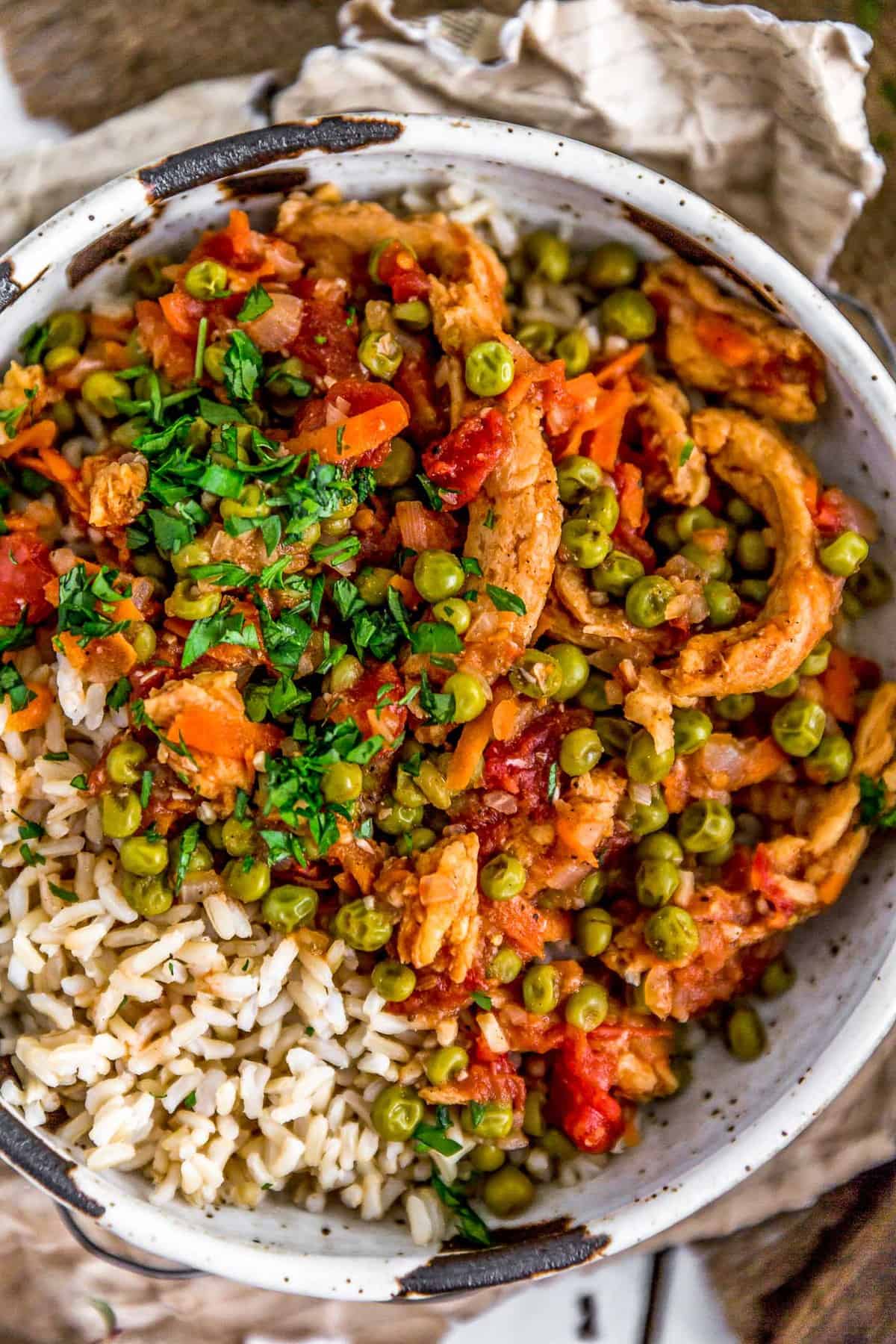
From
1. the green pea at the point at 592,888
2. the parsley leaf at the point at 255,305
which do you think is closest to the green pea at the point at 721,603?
the green pea at the point at 592,888

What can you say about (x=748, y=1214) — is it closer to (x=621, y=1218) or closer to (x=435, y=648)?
(x=621, y=1218)

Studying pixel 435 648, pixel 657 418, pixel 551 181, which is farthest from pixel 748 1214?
pixel 551 181

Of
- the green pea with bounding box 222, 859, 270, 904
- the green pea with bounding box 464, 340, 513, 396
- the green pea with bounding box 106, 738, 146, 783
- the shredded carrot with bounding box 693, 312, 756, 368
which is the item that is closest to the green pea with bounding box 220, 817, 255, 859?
the green pea with bounding box 222, 859, 270, 904

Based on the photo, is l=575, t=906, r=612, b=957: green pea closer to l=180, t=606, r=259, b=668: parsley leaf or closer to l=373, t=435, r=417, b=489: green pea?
l=180, t=606, r=259, b=668: parsley leaf

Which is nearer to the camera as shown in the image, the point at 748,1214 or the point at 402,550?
the point at 402,550

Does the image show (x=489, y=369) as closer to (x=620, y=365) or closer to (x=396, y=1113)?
(x=620, y=365)

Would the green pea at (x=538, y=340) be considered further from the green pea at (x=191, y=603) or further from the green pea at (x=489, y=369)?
the green pea at (x=191, y=603)

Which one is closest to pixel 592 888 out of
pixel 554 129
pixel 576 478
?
pixel 576 478
